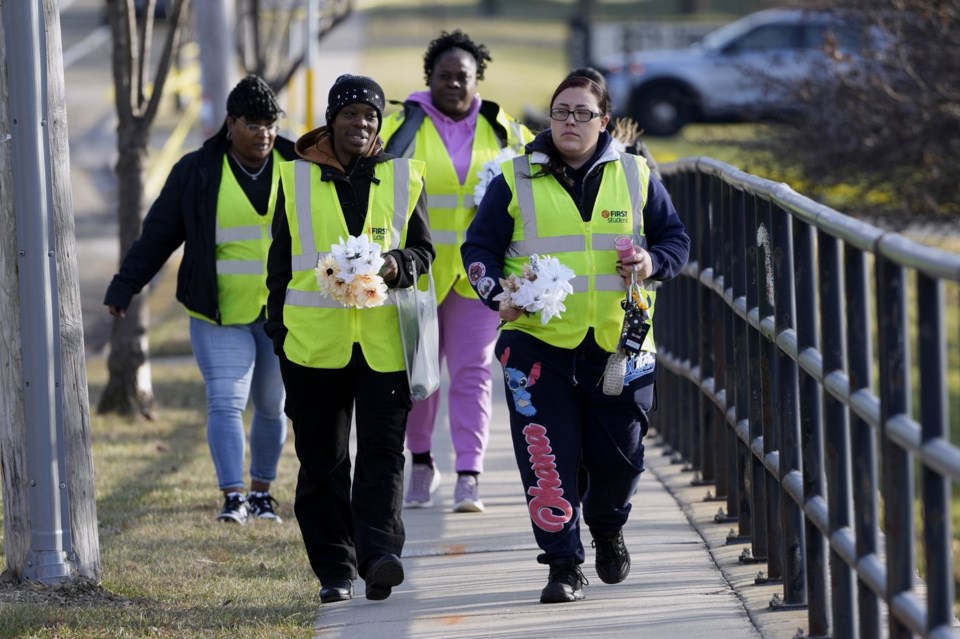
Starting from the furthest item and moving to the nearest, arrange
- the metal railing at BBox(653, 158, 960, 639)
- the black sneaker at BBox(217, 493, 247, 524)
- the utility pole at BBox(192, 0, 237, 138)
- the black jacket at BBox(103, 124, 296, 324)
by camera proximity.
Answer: the utility pole at BBox(192, 0, 237, 138)
the black sneaker at BBox(217, 493, 247, 524)
the black jacket at BBox(103, 124, 296, 324)
the metal railing at BBox(653, 158, 960, 639)

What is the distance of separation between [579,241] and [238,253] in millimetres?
2173

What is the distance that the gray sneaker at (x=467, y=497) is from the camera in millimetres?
7340

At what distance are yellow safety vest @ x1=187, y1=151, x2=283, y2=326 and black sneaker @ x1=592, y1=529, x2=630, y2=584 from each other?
2.18 metres

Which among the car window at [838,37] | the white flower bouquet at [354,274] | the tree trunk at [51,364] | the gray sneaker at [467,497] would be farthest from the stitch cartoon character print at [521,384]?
the car window at [838,37]

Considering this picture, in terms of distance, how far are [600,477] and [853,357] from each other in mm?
1693

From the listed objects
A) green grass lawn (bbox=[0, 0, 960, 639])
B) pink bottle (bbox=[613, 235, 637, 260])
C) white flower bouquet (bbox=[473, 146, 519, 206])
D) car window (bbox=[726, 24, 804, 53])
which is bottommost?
green grass lawn (bbox=[0, 0, 960, 639])

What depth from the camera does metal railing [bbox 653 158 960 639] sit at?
3.46 m

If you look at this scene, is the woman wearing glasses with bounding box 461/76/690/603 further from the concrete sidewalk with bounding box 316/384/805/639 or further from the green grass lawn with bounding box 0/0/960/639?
the green grass lawn with bounding box 0/0/960/639

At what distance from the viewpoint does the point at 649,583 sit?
582cm

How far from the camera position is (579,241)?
548 centimetres

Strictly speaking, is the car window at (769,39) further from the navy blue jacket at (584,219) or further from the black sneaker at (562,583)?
the black sneaker at (562,583)

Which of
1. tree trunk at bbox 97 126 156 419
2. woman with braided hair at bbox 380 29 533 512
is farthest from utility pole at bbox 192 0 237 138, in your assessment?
woman with braided hair at bbox 380 29 533 512

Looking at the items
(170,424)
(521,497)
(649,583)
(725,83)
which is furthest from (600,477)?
(725,83)

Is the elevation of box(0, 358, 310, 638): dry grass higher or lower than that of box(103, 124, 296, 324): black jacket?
lower
